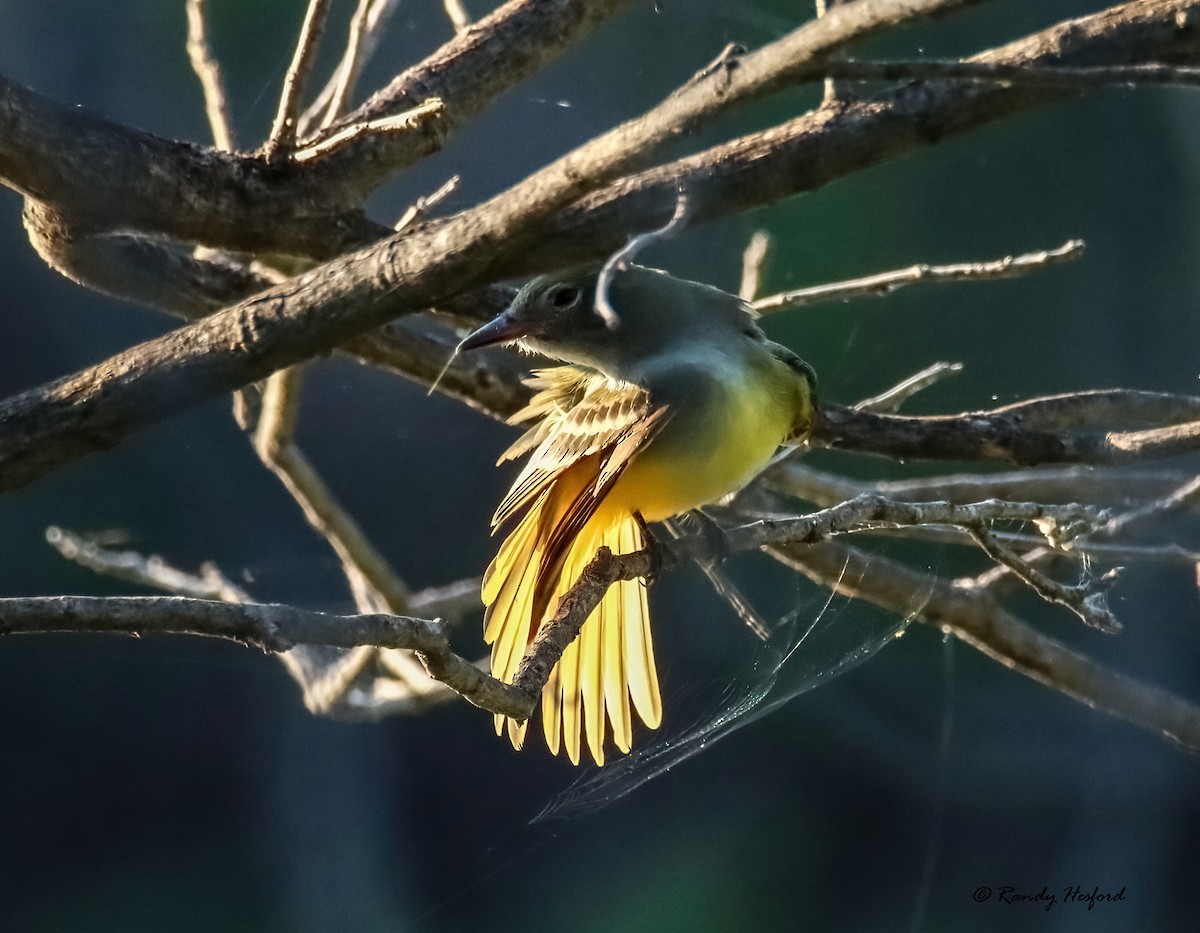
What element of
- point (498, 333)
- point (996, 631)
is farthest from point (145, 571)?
Answer: point (996, 631)

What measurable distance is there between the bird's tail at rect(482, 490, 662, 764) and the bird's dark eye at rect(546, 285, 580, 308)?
285 mm

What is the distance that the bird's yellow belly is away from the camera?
1615 mm

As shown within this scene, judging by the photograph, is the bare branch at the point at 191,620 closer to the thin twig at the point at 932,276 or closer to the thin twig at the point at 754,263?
the thin twig at the point at 932,276

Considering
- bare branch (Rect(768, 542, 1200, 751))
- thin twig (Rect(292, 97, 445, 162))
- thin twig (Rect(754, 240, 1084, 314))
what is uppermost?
thin twig (Rect(292, 97, 445, 162))

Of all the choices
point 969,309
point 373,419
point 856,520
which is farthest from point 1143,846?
point 373,419

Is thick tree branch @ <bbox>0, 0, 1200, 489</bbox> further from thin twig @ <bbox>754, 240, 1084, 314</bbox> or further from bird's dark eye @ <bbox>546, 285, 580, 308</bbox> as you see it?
thin twig @ <bbox>754, 240, 1084, 314</bbox>

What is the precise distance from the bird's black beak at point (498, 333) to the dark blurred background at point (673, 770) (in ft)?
1.90

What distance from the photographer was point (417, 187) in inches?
95.0

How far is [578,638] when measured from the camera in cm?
179

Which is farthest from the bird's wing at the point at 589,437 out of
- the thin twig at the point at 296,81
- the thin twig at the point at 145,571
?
the thin twig at the point at 145,571

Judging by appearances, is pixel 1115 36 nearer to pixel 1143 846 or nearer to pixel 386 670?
pixel 1143 846

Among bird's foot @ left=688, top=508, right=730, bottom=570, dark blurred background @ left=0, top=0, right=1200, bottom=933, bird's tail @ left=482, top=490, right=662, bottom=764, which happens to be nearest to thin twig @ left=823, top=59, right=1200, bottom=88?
bird's tail @ left=482, top=490, right=662, bottom=764

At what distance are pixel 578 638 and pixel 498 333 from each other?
0.47 metres

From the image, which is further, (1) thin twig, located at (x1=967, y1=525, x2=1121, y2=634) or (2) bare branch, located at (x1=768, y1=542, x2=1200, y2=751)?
(2) bare branch, located at (x1=768, y1=542, x2=1200, y2=751)
